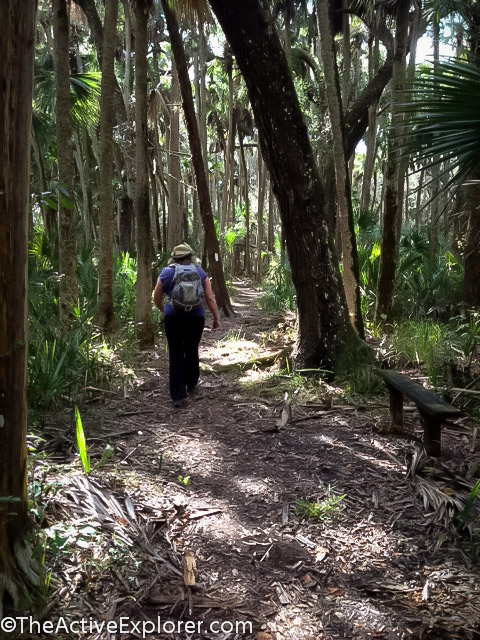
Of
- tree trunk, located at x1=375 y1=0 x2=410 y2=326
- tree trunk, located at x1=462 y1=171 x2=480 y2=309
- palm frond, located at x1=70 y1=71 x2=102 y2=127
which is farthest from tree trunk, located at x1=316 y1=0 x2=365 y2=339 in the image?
palm frond, located at x1=70 y1=71 x2=102 y2=127

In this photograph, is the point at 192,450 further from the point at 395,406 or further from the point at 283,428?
the point at 395,406

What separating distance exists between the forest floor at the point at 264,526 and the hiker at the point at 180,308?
→ 0.46 m

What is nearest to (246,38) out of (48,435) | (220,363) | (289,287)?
(220,363)

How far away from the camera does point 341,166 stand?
6.88 meters

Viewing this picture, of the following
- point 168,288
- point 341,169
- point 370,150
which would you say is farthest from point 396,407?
point 370,150

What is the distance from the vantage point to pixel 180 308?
18.4ft

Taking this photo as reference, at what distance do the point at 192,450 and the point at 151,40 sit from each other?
18.5m

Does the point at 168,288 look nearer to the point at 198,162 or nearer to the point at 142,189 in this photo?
the point at 142,189

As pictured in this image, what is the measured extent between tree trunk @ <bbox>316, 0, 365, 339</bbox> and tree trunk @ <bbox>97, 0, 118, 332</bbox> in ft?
9.11

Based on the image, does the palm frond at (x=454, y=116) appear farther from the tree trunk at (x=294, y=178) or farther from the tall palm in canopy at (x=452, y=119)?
the tree trunk at (x=294, y=178)

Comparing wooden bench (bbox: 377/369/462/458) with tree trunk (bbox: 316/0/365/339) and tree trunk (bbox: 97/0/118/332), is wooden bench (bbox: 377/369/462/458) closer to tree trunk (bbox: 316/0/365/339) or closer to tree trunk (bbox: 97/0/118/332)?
tree trunk (bbox: 316/0/365/339)

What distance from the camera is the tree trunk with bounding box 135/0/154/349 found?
7.90 meters

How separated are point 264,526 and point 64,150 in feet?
18.0

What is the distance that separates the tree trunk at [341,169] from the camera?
271 inches
